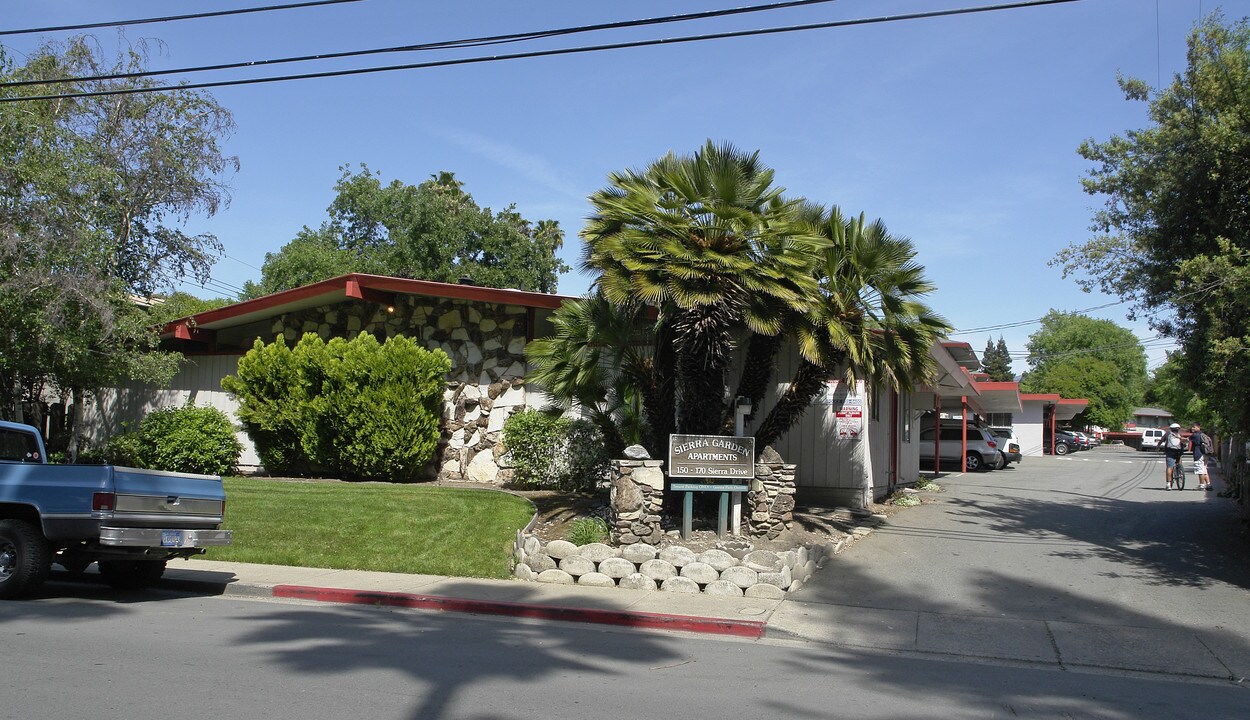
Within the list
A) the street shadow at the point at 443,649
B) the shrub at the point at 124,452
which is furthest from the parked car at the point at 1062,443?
the street shadow at the point at 443,649

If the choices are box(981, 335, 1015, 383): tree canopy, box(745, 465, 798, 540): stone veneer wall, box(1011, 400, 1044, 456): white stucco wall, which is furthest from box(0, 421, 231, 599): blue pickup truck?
box(981, 335, 1015, 383): tree canopy

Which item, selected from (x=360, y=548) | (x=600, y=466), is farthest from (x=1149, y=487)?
(x=360, y=548)

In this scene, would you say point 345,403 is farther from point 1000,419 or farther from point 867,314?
point 1000,419

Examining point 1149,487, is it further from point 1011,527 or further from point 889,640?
point 889,640

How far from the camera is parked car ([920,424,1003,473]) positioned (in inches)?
1235

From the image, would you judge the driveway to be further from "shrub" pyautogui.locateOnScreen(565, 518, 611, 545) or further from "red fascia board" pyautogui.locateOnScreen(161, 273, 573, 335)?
"red fascia board" pyautogui.locateOnScreen(161, 273, 573, 335)

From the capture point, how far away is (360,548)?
13531 millimetres

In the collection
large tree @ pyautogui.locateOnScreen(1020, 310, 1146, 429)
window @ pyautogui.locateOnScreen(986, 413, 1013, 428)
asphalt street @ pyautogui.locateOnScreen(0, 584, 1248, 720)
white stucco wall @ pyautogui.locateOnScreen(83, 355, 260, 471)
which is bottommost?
asphalt street @ pyautogui.locateOnScreen(0, 584, 1248, 720)

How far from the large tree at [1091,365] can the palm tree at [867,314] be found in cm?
6287

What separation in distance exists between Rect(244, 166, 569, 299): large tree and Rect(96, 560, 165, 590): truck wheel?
35596 millimetres

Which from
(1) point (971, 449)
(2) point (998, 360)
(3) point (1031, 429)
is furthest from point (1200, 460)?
(2) point (998, 360)

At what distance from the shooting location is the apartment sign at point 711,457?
1284 centimetres

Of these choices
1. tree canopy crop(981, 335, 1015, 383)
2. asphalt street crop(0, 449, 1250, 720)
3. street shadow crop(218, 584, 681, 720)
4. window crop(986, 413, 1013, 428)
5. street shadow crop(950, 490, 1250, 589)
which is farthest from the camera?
tree canopy crop(981, 335, 1015, 383)

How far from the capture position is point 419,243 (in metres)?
48.4
